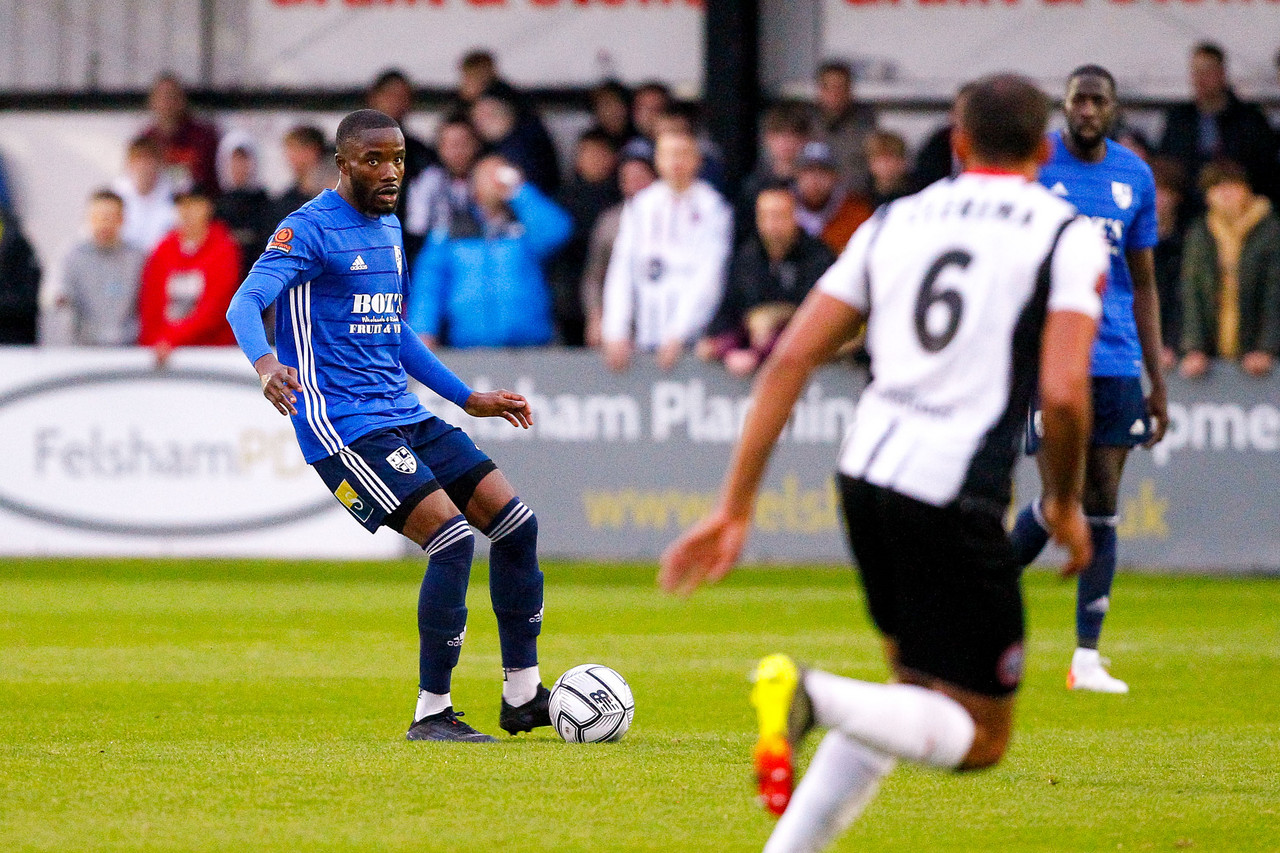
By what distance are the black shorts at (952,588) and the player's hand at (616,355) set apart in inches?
354

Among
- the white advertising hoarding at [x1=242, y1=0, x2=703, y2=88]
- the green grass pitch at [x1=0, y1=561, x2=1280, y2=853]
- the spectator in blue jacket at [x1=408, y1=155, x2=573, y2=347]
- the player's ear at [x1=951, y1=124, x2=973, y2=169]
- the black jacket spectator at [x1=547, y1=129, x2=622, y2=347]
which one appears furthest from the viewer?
the white advertising hoarding at [x1=242, y1=0, x2=703, y2=88]

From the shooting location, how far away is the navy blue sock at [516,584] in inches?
255

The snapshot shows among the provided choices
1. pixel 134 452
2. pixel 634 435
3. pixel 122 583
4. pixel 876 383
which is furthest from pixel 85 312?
pixel 876 383

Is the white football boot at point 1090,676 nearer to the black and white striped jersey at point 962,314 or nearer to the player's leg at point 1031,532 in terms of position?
the player's leg at point 1031,532

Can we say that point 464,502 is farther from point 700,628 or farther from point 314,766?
point 700,628

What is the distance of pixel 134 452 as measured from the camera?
44.1ft

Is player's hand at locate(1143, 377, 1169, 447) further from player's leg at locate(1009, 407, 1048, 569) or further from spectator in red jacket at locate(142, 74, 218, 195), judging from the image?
spectator in red jacket at locate(142, 74, 218, 195)

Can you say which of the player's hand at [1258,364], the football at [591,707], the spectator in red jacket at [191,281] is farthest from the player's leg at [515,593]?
the spectator in red jacket at [191,281]

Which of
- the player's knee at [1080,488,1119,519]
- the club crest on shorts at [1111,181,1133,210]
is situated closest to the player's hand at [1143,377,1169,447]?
the player's knee at [1080,488,1119,519]

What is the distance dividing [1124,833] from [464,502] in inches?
101

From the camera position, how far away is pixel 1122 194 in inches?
298

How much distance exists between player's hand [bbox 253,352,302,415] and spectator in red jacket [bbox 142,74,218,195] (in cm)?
1032

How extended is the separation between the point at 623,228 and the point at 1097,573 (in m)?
6.21

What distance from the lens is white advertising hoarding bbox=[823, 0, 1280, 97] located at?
15945 mm
